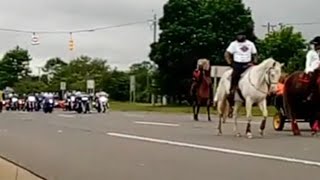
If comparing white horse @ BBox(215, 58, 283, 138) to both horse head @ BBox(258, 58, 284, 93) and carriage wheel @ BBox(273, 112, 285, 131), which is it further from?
carriage wheel @ BBox(273, 112, 285, 131)

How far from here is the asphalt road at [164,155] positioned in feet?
37.6

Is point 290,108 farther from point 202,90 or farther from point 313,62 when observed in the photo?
point 202,90

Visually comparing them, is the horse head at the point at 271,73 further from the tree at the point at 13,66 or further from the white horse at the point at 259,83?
the tree at the point at 13,66

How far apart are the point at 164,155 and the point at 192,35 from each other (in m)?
54.3

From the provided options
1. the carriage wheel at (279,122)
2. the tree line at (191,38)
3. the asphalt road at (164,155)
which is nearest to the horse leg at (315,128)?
the asphalt road at (164,155)

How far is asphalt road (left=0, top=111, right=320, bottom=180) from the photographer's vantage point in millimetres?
11445

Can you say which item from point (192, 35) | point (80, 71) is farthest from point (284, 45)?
point (80, 71)

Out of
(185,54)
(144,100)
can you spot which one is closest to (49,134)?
(185,54)

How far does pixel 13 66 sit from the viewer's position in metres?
141

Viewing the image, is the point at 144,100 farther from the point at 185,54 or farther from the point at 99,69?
the point at 185,54

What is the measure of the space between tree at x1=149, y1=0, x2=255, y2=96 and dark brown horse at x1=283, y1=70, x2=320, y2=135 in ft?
150

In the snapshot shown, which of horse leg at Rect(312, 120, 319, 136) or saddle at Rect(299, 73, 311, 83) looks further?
saddle at Rect(299, 73, 311, 83)

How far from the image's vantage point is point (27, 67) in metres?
144

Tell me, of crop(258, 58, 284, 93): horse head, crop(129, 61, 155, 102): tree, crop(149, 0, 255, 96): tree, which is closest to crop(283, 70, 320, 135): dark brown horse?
crop(258, 58, 284, 93): horse head
